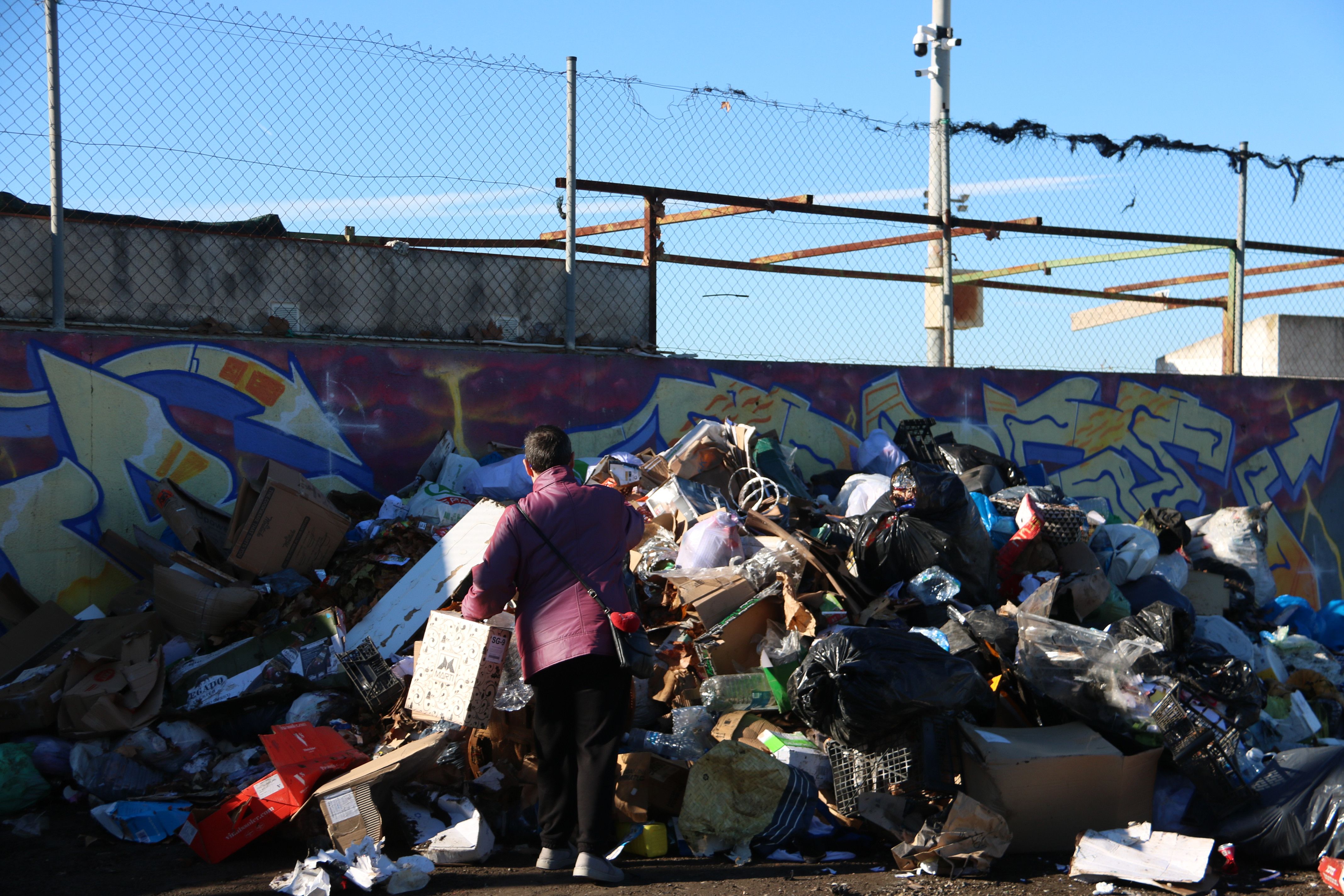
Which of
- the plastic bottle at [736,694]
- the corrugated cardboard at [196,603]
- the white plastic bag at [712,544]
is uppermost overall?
the white plastic bag at [712,544]

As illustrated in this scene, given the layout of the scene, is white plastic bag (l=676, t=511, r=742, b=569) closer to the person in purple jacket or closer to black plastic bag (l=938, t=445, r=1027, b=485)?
the person in purple jacket

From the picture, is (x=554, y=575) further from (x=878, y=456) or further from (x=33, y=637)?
(x=878, y=456)

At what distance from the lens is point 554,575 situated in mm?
3818

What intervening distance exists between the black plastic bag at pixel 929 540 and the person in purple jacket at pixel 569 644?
1.92m

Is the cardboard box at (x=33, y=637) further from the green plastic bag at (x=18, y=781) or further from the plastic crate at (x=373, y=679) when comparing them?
the plastic crate at (x=373, y=679)

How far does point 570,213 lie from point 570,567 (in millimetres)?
3508

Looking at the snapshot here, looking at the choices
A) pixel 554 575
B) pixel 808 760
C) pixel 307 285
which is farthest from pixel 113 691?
pixel 808 760

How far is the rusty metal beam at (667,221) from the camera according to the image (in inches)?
279

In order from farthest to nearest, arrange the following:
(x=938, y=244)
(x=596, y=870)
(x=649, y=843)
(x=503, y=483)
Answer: (x=938, y=244), (x=503, y=483), (x=649, y=843), (x=596, y=870)

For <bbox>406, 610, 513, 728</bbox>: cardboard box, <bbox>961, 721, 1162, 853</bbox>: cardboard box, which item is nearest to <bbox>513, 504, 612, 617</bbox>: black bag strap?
<bbox>406, 610, 513, 728</bbox>: cardboard box

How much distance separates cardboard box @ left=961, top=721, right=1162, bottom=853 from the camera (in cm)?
412

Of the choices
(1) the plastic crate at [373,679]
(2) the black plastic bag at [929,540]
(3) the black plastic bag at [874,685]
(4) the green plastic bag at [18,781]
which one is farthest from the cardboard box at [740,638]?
(4) the green plastic bag at [18,781]

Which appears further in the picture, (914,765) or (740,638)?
(740,638)

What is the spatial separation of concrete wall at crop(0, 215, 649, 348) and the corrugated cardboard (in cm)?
147
